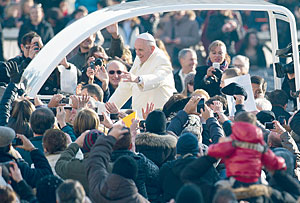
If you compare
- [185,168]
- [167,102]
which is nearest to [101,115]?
[167,102]

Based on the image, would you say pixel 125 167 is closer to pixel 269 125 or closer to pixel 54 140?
pixel 54 140

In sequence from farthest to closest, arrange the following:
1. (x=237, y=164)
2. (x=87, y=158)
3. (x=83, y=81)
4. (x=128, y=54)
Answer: (x=128, y=54) → (x=83, y=81) → (x=87, y=158) → (x=237, y=164)

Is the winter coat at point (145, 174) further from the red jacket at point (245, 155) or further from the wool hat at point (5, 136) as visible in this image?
the red jacket at point (245, 155)

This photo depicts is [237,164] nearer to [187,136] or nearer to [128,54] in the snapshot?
[187,136]

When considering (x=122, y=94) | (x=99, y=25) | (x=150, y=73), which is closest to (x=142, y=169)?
(x=99, y=25)

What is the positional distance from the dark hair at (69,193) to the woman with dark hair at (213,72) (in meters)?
4.51

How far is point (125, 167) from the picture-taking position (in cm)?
661

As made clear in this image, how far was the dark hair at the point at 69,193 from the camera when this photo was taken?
6051mm

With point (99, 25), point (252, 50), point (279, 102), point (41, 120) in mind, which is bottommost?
point (252, 50)

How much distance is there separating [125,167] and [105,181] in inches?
7.3

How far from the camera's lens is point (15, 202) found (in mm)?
6359

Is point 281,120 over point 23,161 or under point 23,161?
under

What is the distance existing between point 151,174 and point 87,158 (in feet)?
1.98

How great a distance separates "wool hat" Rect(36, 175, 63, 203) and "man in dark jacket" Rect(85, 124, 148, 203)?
33 centimetres
